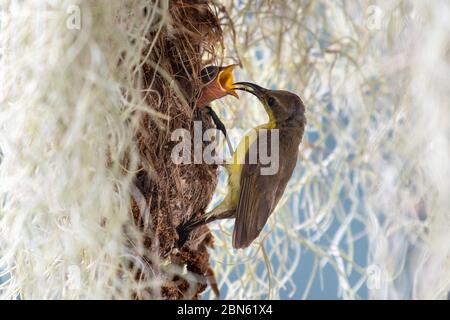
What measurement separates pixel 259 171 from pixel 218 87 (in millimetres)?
202

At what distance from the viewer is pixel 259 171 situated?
1.62 m

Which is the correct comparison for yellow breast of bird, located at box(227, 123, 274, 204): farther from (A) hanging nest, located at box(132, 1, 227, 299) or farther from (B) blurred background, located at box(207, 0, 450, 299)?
(B) blurred background, located at box(207, 0, 450, 299)

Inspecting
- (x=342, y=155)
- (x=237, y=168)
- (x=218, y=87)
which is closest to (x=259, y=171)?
(x=237, y=168)

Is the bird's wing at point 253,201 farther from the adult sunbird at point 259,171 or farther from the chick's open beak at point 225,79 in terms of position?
the chick's open beak at point 225,79

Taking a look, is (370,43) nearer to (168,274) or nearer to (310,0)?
(310,0)

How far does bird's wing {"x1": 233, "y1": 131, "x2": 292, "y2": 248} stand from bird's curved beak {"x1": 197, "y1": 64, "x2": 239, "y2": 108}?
16 cm

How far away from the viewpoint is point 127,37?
1.29 m

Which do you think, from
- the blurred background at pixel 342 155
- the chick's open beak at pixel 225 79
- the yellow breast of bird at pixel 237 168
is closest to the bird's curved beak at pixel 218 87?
the chick's open beak at pixel 225 79

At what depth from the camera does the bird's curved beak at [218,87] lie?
152cm

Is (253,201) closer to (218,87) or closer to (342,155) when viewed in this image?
(218,87)

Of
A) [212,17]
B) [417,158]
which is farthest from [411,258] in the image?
[212,17]

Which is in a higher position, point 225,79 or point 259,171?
point 225,79

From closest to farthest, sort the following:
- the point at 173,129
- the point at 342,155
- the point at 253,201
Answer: the point at 173,129 → the point at 253,201 → the point at 342,155

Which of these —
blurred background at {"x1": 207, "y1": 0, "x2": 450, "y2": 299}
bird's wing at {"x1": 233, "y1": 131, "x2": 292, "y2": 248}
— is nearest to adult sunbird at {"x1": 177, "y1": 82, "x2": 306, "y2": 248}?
bird's wing at {"x1": 233, "y1": 131, "x2": 292, "y2": 248}
